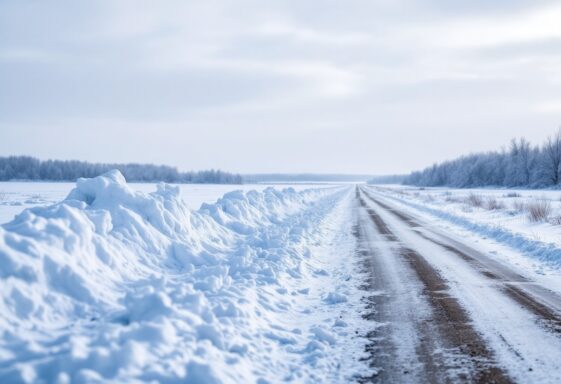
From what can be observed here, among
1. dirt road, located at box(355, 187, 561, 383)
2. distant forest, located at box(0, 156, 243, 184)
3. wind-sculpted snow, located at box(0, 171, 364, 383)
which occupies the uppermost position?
distant forest, located at box(0, 156, 243, 184)

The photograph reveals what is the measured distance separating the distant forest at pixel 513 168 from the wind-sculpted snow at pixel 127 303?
3601 inches

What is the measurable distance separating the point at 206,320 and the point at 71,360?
1780 mm

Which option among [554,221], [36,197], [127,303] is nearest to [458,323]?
[127,303]

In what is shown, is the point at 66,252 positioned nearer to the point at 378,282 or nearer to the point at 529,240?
the point at 378,282

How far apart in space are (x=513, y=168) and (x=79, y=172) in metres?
130

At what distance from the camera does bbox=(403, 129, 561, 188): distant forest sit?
86688 millimetres

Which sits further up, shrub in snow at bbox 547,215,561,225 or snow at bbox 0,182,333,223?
snow at bbox 0,182,333,223

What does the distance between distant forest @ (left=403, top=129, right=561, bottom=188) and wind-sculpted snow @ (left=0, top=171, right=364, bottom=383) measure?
91.5 m

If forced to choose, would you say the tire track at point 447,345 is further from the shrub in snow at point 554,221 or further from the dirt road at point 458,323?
the shrub in snow at point 554,221

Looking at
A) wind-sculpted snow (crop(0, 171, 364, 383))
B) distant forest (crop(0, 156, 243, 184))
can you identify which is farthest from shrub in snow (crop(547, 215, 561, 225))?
distant forest (crop(0, 156, 243, 184))

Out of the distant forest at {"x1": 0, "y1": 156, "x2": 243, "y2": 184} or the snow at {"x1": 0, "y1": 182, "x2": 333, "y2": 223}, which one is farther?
the distant forest at {"x1": 0, "y1": 156, "x2": 243, "y2": 184}

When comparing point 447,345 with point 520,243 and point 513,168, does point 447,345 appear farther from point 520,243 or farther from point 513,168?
point 513,168

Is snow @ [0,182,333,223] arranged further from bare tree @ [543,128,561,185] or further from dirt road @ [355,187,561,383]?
bare tree @ [543,128,561,185]

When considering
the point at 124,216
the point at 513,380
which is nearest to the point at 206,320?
the point at 513,380
